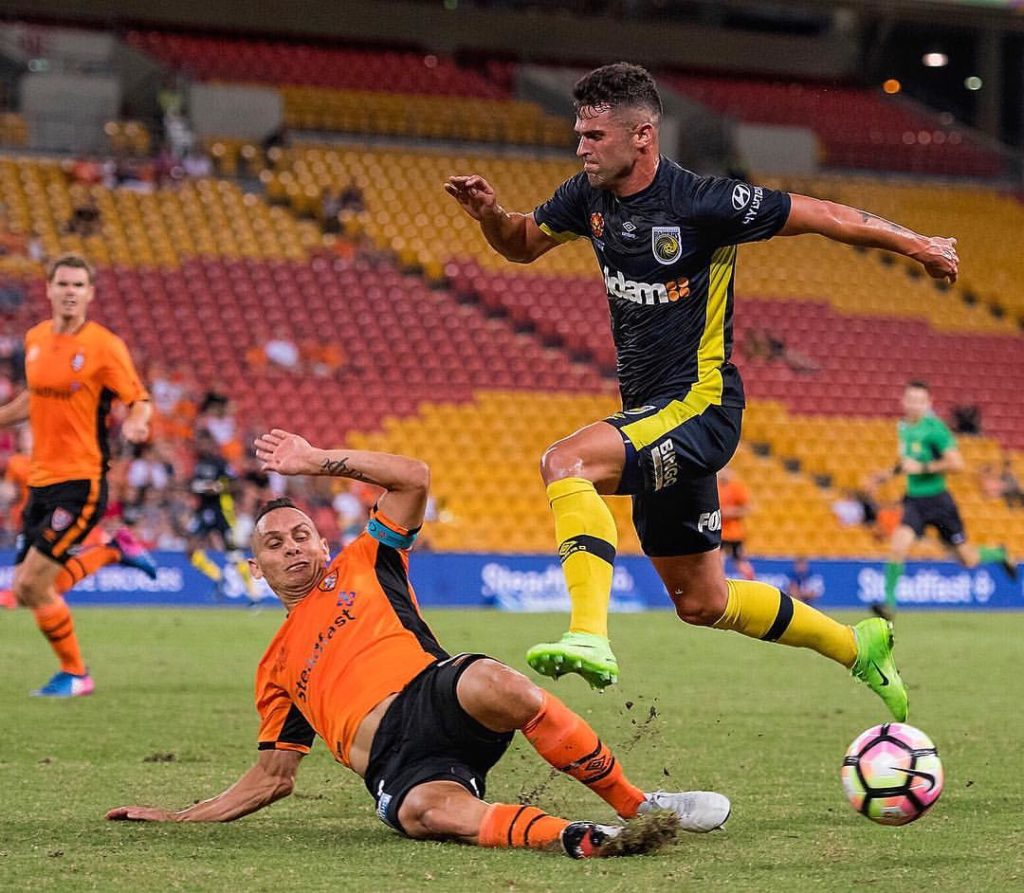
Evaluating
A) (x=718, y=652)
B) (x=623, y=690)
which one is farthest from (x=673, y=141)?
(x=623, y=690)

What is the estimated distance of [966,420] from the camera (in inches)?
1021

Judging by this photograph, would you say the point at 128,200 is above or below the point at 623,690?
above

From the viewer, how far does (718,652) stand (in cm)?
1359

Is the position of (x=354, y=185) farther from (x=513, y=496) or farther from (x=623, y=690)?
(x=623, y=690)

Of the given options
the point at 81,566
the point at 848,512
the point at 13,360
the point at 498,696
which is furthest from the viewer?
the point at 848,512

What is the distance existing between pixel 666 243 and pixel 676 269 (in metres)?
0.11

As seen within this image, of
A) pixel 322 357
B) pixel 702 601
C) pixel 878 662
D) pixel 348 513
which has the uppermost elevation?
pixel 702 601

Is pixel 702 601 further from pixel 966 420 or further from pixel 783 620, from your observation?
pixel 966 420

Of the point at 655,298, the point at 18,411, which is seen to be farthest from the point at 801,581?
the point at 655,298

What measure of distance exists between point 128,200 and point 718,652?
49.5 feet

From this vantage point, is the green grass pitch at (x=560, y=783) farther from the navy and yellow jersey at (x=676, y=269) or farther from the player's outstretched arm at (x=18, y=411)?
the player's outstretched arm at (x=18, y=411)

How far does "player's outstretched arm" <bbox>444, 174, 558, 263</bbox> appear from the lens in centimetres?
615

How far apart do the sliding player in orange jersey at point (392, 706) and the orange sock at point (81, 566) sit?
4466 millimetres

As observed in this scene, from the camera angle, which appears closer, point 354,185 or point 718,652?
point 718,652
